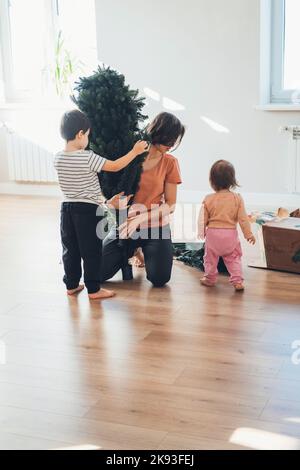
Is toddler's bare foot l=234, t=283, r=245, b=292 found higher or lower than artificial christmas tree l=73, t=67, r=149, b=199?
lower

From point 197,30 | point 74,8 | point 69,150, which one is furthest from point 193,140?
point 69,150

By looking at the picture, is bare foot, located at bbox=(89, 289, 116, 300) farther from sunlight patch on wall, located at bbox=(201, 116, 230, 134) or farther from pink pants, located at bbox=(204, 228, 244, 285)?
sunlight patch on wall, located at bbox=(201, 116, 230, 134)

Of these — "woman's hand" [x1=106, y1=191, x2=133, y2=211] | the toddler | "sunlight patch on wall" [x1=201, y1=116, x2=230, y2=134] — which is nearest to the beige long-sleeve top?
the toddler

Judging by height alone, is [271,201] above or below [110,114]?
below

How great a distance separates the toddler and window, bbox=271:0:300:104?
192 centimetres

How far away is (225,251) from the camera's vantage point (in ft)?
11.6

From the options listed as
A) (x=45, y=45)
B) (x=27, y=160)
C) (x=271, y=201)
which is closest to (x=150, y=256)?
(x=271, y=201)

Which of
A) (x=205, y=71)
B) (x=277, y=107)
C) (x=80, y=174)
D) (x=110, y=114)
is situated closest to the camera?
(x=80, y=174)

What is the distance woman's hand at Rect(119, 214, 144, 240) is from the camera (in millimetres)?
3627

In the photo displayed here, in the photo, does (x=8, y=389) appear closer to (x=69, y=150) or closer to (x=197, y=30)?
(x=69, y=150)

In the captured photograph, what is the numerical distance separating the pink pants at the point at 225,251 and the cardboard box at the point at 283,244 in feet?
0.91

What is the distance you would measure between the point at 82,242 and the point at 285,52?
8.62 ft

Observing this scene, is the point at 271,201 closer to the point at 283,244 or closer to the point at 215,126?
the point at 215,126

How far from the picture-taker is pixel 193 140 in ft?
18.0
